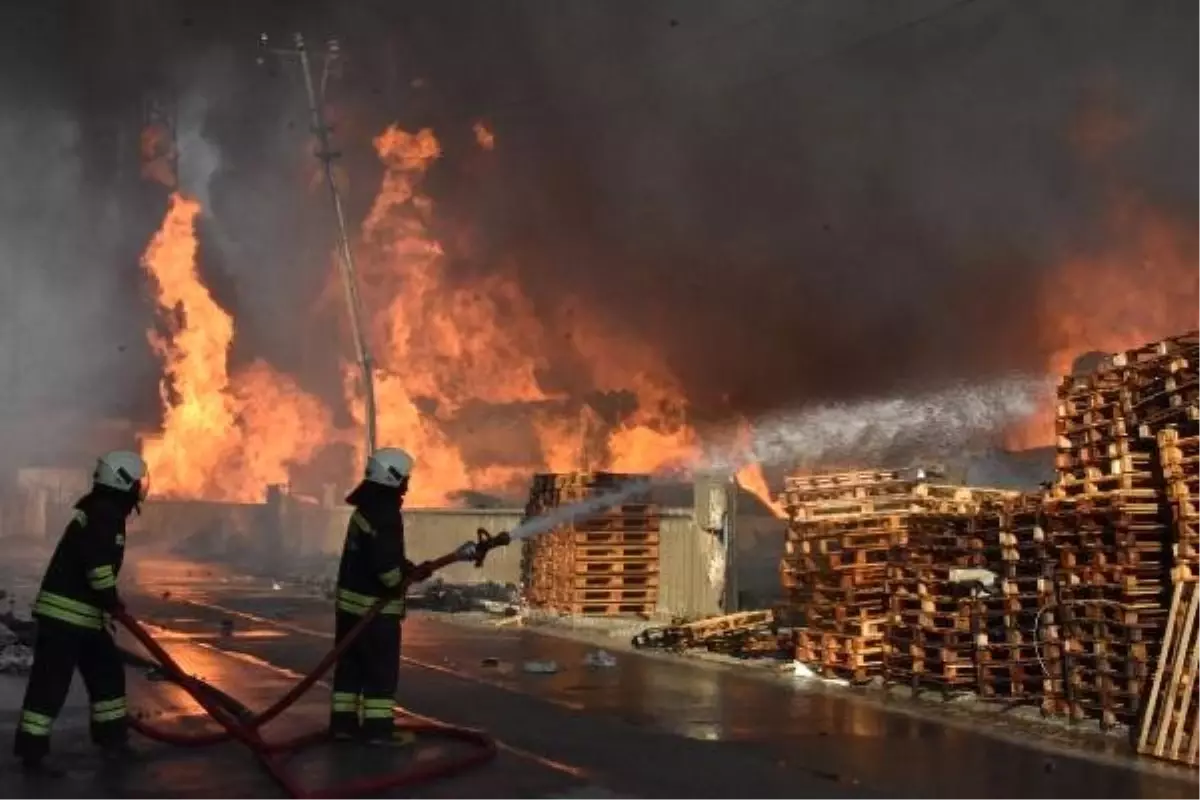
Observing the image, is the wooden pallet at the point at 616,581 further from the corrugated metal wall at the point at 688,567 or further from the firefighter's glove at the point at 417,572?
the firefighter's glove at the point at 417,572

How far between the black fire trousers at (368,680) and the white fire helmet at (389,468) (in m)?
0.86

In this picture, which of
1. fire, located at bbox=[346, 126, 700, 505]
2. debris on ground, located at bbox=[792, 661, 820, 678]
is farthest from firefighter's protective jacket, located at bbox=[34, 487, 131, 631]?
fire, located at bbox=[346, 126, 700, 505]

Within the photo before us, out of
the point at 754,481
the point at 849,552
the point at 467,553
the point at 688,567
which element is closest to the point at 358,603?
the point at 467,553

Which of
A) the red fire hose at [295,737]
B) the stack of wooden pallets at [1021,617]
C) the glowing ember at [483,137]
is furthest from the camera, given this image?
the glowing ember at [483,137]

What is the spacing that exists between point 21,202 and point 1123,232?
4013 cm

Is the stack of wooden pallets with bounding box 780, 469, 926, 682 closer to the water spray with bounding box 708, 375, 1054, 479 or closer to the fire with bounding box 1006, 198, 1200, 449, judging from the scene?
the water spray with bounding box 708, 375, 1054, 479

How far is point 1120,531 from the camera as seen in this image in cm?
981

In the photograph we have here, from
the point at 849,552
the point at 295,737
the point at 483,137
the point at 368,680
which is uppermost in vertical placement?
the point at 483,137

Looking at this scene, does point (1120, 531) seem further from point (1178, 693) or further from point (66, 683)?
point (66, 683)

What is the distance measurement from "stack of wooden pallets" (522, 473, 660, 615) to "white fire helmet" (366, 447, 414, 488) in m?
11.4

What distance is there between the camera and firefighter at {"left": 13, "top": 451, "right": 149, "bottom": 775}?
7.18 meters

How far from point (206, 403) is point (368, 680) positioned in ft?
140

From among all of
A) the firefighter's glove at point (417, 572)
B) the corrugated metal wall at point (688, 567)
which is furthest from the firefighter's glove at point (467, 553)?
the corrugated metal wall at point (688, 567)

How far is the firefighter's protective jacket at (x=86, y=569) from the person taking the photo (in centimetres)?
728
